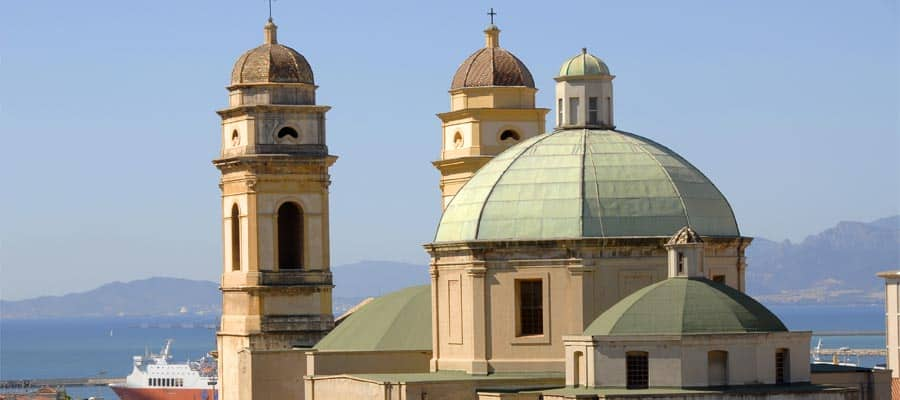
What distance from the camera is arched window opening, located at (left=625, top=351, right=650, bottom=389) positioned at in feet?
217

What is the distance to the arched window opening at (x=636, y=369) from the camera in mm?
66062

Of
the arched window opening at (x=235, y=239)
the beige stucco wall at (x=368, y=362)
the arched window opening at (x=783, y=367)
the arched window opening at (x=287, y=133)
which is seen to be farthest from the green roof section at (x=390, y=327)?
the arched window opening at (x=783, y=367)

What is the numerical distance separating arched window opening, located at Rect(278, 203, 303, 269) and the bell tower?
5.70 metres

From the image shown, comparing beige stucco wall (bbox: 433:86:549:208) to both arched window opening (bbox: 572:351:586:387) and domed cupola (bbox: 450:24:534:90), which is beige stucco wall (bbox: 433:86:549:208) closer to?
domed cupola (bbox: 450:24:534:90)

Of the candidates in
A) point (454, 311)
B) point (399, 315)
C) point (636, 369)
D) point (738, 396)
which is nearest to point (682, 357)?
point (636, 369)

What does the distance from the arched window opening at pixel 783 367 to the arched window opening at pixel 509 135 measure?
29.9 meters

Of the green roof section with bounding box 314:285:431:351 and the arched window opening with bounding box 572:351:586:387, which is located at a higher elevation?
the green roof section with bounding box 314:285:431:351

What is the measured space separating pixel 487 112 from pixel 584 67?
19076 mm

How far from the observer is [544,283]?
72625mm

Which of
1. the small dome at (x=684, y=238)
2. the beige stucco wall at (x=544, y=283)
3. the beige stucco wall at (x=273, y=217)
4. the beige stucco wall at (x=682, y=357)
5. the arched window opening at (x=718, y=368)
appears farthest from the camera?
the beige stucco wall at (x=273, y=217)

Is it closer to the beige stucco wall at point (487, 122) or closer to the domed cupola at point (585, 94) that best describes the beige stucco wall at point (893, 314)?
the beige stucco wall at point (487, 122)

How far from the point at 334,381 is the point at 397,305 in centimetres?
676

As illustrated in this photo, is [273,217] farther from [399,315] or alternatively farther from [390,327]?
[390,327]

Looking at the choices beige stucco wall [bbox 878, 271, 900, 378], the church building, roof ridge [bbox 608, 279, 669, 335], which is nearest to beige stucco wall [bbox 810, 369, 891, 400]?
the church building
